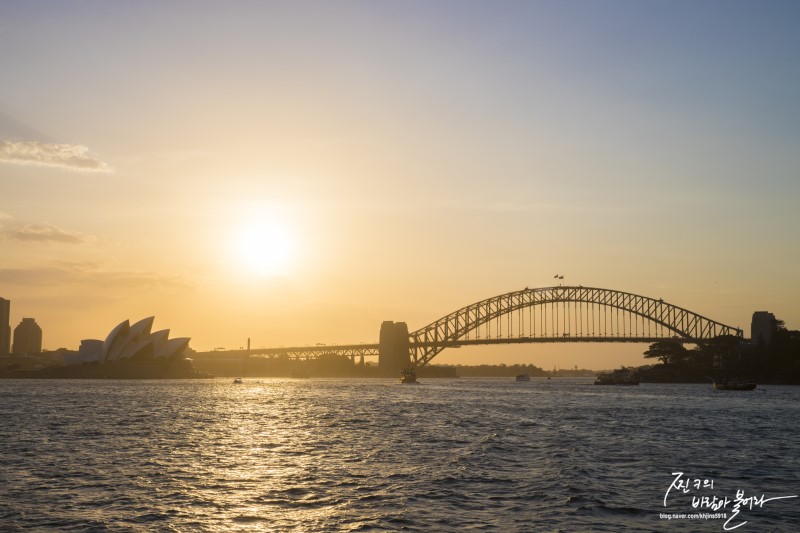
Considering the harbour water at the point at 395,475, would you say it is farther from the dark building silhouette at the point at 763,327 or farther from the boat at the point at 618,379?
the dark building silhouette at the point at 763,327

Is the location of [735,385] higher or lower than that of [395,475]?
higher

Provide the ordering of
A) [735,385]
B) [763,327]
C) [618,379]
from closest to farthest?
1. [735,385]
2. [618,379]
3. [763,327]

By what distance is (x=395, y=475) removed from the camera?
102 ft

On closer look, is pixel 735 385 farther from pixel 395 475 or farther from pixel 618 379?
pixel 395 475

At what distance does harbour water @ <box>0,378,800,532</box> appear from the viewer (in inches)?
906

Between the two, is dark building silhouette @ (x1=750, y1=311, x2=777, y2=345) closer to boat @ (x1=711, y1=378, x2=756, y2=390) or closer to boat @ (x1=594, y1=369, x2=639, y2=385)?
boat @ (x1=594, y1=369, x2=639, y2=385)

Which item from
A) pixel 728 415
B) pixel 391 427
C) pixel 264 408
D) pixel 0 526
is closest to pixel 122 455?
pixel 0 526

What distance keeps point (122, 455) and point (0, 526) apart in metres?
15.3

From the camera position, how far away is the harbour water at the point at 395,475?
906 inches

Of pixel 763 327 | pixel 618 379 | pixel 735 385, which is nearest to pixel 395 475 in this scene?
pixel 735 385

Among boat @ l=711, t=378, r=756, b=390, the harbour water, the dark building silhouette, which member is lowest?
the harbour water

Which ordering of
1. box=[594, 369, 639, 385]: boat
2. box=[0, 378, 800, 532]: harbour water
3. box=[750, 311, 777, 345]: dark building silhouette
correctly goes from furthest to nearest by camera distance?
1. box=[750, 311, 777, 345]: dark building silhouette
2. box=[594, 369, 639, 385]: boat
3. box=[0, 378, 800, 532]: harbour water

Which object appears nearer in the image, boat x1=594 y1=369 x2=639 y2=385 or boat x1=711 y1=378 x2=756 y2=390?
boat x1=711 y1=378 x2=756 y2=390

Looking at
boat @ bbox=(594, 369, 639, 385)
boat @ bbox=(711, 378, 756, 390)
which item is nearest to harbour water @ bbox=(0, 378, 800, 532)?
boat @ bbox=(711, 378, 756, 390)
